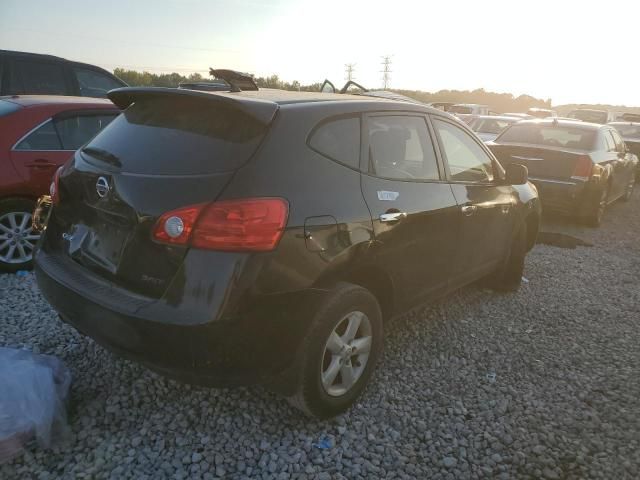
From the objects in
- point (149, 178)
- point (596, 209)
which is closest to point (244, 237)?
point (149, 178)

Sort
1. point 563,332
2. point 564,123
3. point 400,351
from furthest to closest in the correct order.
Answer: point 564,123 → point 563,332 → point 400,351

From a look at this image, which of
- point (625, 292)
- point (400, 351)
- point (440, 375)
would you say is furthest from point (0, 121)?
point (625, 292)

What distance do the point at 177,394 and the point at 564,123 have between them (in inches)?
307

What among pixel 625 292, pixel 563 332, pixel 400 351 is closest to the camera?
pixel 400 351

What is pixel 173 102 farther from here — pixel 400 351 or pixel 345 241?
pixel 400 351

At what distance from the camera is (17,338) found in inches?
134

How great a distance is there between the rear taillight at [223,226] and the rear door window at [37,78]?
263 inches

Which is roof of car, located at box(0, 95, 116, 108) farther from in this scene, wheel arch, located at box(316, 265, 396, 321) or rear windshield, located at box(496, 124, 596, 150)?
rear windshield, located at box(496, 124, 596, 150)

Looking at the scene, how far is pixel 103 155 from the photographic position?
264 centimetres

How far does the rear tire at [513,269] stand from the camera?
475cm

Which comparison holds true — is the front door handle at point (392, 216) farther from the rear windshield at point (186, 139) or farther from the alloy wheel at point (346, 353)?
the rear windshield at point (186, 139)

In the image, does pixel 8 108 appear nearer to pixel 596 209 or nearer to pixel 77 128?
pixel 77 128

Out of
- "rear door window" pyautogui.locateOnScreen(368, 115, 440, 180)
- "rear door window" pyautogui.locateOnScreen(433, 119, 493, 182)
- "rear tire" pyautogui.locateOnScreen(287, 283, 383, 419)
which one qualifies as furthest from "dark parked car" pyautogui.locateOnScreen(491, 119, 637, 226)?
"rear tire" pyautogui.locateOnScreen(287, 283, 383, 419)

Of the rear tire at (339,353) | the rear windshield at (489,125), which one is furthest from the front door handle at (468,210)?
the rear windshield at (489,125)
